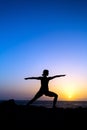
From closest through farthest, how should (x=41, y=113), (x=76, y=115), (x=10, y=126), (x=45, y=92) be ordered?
(x=10, y=126)
(x=76, y=115)
(x=41, y=113)
(x=45, y=92)

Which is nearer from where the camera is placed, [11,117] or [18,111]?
[11,117]

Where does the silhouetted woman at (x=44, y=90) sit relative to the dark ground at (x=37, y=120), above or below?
above

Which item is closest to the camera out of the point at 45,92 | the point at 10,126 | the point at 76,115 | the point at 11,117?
the point at 10,126

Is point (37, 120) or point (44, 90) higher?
point (44, 90)

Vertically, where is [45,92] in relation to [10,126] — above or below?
above

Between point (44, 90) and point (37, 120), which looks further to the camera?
point (44, 90)

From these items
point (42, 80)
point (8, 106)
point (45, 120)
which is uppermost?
point (42, 80)

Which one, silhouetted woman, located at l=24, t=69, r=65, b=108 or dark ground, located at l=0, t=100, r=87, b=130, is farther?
silhouetted woman, located at l=24, t=69, r=65, b=108

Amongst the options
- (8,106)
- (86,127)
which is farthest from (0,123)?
(86,127)

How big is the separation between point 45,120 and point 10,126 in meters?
1.91

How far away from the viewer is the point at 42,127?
7.96 m

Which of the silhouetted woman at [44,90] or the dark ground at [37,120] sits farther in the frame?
the silhouetted woman at [44,90]

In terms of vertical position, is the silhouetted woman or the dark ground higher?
the silhouetted woman

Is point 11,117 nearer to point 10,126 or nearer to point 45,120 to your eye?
point 10,126
